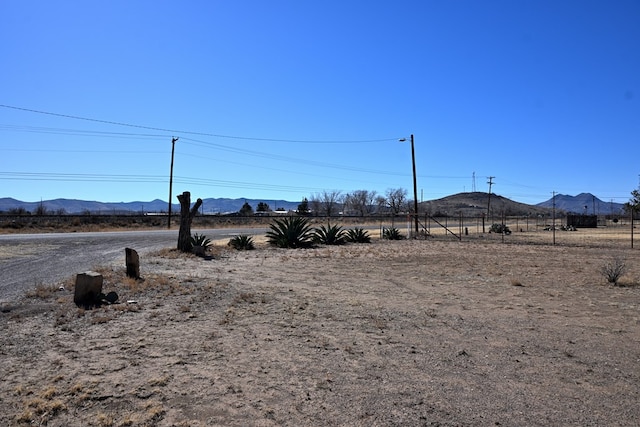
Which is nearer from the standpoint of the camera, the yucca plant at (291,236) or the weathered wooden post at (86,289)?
the weathered wooden post at (86,289)

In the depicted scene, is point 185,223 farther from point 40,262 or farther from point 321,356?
point 321,356

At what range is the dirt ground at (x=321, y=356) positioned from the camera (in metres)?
4.59

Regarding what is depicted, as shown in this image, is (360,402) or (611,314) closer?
(360,402)

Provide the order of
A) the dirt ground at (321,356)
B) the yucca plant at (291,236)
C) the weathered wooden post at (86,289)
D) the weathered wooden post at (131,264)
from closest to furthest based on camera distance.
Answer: the dirt ground at (321,356), the weathered wooden post at (86,289), the weathered wooden post at (131,264), the yucca plant at (291,236)

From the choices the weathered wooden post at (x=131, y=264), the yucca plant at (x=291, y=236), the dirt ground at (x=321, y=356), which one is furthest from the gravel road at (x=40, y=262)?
the yucca plant at (x=291, y=236)

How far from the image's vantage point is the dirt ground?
4590mm

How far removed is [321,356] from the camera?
625 cm

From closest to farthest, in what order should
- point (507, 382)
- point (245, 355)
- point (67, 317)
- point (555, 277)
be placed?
point (507, 382) → point (245, 355) → point (67, 317) → point (555, 277)

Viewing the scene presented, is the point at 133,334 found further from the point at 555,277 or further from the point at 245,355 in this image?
the point at 555,277

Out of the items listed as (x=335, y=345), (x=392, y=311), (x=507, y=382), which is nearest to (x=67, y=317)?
(x=335, y=345)

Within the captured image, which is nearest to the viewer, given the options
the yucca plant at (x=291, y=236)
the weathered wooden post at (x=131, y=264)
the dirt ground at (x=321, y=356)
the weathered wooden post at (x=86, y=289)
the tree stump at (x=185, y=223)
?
the dirt ground at (x=321, y=356)

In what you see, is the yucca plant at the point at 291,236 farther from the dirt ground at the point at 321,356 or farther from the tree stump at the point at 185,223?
the dirt ground at the point at 321,356

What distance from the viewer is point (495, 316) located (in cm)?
880

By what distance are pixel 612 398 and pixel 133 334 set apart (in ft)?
19.2
